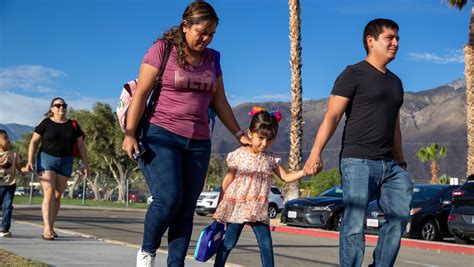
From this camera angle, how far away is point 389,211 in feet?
18.5

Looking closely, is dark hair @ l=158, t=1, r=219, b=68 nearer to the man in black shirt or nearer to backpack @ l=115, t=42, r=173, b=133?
backpack @ l=115, t=42, r=173, b=133

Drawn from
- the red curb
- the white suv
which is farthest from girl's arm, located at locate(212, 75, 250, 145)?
the white suv

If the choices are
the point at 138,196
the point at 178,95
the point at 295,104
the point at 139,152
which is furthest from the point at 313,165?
the point at 138,196

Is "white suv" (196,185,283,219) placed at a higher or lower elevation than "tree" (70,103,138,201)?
lower

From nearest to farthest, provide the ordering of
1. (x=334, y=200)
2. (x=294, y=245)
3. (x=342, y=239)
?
(x=342, y=239), (x=294, y=245), (x=334, y=200)

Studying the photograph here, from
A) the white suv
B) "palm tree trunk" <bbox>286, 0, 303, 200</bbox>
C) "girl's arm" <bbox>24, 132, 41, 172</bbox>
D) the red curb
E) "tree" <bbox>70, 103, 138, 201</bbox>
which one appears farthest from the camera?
"tree" <bbox>70, 103, 138, 201</bbox>

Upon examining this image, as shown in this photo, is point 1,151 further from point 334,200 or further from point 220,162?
point 220,162

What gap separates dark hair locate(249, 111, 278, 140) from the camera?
613cm

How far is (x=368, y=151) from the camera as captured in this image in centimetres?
559

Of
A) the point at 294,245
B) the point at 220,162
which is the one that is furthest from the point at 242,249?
the point at 220,162

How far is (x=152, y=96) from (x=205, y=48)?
21.4 inches

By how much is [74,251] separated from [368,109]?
13.7 feet

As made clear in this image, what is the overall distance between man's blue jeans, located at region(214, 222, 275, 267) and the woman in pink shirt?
2.83 feet

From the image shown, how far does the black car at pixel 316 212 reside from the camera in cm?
1808
